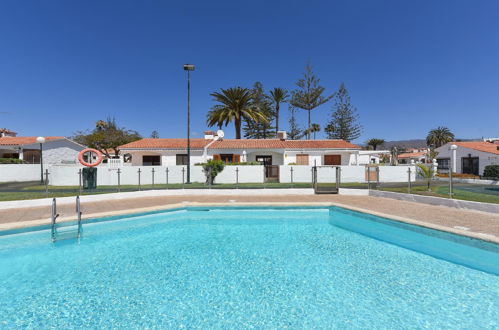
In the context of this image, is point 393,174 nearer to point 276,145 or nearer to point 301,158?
point 301,158

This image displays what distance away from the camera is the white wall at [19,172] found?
19.9 metres

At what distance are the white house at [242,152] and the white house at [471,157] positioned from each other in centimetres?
1287

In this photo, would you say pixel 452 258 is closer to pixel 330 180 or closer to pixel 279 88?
pixel 330 180

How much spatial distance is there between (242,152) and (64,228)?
17254 millimetres

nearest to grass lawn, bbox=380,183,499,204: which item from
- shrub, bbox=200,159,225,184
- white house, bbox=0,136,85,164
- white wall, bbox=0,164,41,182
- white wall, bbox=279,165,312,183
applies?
white wall, bbox=279,165,312,183

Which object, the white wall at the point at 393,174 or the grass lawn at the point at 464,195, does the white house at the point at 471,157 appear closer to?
the white wall at the point at 393,174

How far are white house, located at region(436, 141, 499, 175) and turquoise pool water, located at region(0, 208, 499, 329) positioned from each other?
25419mm

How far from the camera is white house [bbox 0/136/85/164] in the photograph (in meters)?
25.7

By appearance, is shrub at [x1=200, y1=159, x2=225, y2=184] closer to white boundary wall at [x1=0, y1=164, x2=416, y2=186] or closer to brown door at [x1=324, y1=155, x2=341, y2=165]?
white boundary wall at [x1=0, y1=164, x2=416, y2=186]

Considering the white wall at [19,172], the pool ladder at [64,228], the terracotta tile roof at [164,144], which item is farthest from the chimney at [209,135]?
the pool ladder at [64,228]

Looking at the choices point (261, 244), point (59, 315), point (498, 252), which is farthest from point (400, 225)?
point (59, 315)

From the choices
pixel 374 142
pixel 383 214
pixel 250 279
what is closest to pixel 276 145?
pixel 383 214

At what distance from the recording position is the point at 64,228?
7.86 meters

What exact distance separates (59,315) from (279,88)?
138 feet
